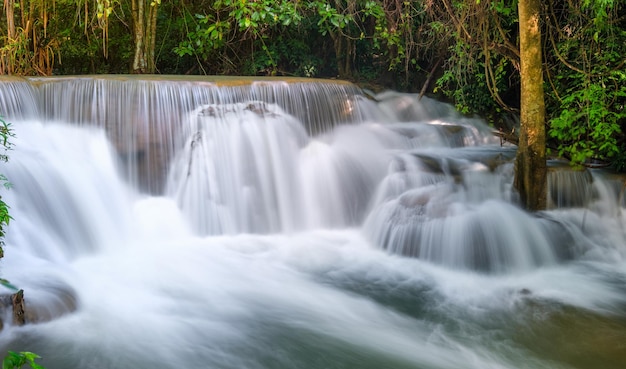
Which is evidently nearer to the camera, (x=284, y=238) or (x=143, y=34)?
(x=284, y=238)

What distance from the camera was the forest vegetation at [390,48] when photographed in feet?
22.5

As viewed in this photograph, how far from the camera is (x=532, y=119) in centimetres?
648

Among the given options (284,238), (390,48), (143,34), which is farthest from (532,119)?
(143,34)

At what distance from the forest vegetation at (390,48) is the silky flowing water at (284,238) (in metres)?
0.80

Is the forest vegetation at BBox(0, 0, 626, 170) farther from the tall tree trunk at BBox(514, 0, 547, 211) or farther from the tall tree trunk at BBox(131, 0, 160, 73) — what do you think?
the tall tree trunk at BBox(514, 0, 547, 211)

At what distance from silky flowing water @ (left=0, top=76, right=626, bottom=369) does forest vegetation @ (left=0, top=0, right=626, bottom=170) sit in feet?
2.63

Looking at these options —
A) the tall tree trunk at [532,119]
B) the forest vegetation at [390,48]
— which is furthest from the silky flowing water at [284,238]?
the forest vegetation at [390,48]

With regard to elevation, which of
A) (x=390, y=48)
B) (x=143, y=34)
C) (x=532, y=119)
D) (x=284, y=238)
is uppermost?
(x=143, y=34)

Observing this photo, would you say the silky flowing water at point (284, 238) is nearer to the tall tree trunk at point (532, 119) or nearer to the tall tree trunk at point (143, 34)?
the tall tree trunk at point (532, 119)

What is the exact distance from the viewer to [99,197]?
628cm

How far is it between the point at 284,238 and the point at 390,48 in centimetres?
561

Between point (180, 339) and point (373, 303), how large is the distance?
5.76 ft

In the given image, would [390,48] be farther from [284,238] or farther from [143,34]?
[284,238]

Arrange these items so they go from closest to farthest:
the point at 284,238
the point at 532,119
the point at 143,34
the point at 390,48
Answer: the point at 532,119, the point at 284,238, the point at 143,34, the point at 390,48
